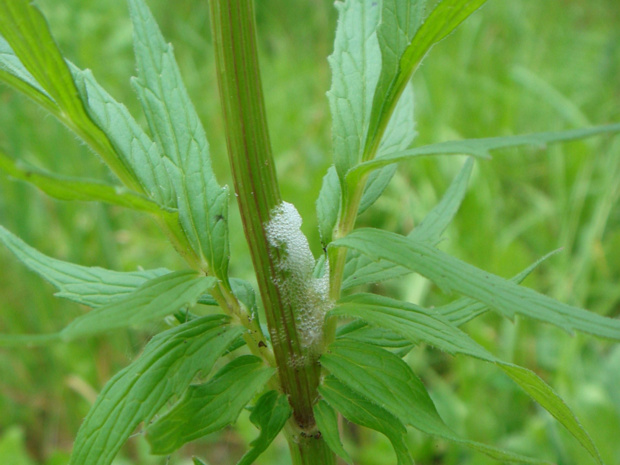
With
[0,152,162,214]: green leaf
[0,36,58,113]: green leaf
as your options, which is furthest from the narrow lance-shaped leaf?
[0,36,58,113]: green leaf

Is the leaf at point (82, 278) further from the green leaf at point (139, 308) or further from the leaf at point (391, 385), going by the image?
the leaf at point (391, 385)

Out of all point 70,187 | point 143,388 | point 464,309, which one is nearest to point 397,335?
point 464,309

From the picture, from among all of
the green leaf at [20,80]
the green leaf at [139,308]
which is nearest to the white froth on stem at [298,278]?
the green leaf at [139,308]

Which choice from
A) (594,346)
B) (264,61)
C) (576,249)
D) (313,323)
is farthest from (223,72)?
(264,61)

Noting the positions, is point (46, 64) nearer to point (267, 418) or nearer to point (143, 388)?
point (143, 388)

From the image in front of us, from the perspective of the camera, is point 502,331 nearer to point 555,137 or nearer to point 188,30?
point 555,137

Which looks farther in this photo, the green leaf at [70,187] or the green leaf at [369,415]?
the green leaf at [369,415]
